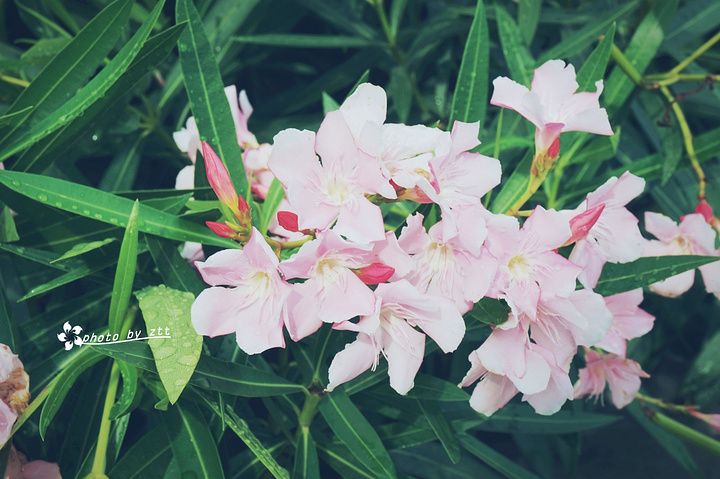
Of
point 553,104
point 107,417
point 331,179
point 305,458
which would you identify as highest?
point 553,104

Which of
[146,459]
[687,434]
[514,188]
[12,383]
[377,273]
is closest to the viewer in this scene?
[377,273]

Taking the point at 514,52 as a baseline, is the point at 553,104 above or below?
below

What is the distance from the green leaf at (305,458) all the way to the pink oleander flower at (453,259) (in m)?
0.39

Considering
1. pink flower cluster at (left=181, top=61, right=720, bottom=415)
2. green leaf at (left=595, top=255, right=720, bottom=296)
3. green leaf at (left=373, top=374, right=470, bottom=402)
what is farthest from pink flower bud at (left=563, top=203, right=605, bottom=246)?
green leaf at (left=373, top=374, right=470, bottom=402)

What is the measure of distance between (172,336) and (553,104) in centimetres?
61

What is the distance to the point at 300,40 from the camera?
131cm

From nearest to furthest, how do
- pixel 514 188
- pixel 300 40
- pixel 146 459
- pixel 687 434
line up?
pixel 146 459
pixel 514 188
pixel 687 434
pixel 300 40

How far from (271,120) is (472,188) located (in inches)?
30.5

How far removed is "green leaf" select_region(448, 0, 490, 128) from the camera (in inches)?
40.0

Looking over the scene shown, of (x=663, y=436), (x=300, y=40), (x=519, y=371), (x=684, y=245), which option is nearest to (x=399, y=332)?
(x=519, y=371)

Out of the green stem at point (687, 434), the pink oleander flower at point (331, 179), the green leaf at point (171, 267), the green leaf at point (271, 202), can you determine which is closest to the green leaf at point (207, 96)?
the green leaf at point (271, 202)

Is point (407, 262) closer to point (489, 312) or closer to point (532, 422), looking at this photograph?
point (489, 312)

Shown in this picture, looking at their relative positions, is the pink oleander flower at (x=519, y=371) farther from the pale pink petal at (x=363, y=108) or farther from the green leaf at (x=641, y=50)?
the green leaf at (x=641, y=50)

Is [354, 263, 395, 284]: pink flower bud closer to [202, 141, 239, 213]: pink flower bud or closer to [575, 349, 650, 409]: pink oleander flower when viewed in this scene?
[202, 141, 239, 213]: pink flower bud
